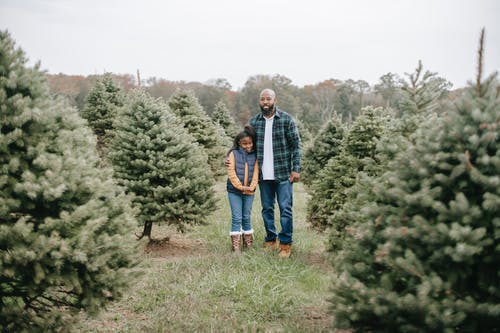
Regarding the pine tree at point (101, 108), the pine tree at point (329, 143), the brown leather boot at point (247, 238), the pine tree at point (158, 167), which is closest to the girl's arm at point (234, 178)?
the pine tree at point (158, 167)

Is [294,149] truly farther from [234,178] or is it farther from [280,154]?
[234,178]

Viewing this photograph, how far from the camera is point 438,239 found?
2.39 metres

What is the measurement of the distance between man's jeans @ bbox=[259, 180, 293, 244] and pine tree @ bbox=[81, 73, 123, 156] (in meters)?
10.2

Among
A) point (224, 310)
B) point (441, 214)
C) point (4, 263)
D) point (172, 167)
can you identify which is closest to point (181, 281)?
point (224, 310)

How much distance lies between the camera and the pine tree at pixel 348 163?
5914 mm

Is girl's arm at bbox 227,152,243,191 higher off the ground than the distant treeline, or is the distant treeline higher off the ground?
the distant treeline

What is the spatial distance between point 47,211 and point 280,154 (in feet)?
12.9

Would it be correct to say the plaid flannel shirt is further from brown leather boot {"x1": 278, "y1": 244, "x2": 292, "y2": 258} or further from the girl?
brown leather boot {"x1": 278, "y1": 244, "x2": 292, "y2": 258}

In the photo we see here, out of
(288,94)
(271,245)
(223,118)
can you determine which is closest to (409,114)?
(271,245)

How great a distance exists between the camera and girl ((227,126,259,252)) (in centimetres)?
646

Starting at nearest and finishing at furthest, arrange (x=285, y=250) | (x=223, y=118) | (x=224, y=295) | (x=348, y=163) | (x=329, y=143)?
(x=224, y=295), (x=348, y=163), (x=285, y=250), (x=329, y=143), (x=223, y=118)

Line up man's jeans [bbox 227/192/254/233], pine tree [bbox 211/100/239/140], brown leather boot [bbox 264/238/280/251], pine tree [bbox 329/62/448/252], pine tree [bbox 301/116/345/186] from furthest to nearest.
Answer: pine tree [bbox 211/100/239/140], pine tree [bbox 301/116/345/186], brown leather boot [bbox 264/238/280/251], man's jeans [bbox 227/192/254/233], pine tree [bbox 329/62/448/252]

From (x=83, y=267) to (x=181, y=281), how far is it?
2249 millimetres

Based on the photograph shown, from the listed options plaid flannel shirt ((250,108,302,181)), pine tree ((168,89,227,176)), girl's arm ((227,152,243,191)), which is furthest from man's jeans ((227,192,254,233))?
pine tree ((168,89,227,176))
